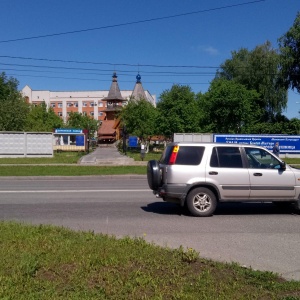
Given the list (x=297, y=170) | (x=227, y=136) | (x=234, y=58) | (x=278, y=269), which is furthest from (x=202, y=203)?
(x=234, y=58)

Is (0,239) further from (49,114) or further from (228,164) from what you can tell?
(49,114)

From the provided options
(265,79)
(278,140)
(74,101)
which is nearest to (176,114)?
(278,140)

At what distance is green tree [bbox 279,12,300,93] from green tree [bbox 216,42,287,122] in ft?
10.2

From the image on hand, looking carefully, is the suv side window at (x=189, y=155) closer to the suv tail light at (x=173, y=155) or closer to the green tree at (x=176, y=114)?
the suv tail light at (x=173, y=155)

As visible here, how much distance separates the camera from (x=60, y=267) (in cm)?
465

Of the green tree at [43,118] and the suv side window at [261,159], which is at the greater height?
the green tree at [43,118]

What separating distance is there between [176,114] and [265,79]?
1601 centimetres

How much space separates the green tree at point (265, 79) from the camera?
50556 millimetres

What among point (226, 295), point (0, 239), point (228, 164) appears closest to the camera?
point (226, 295)

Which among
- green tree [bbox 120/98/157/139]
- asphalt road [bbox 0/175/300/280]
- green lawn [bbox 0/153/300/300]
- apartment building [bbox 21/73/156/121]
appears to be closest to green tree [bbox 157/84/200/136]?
green tree [bbox 120/98/157/139]

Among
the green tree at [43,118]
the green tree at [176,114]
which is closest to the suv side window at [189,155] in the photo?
the green tree at [176,114]

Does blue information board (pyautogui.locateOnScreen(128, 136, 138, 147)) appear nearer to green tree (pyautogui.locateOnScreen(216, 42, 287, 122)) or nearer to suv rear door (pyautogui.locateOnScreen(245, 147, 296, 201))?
green tree (pyautogui.locateOnScreen(216, 42, 287, 122))

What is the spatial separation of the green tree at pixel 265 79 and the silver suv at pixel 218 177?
4199 centimetres

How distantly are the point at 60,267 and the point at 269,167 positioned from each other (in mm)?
6206
